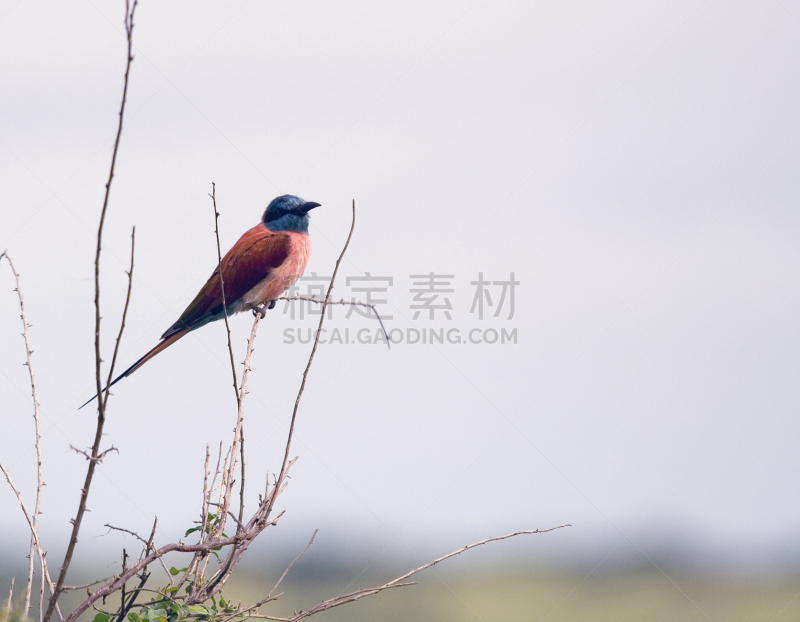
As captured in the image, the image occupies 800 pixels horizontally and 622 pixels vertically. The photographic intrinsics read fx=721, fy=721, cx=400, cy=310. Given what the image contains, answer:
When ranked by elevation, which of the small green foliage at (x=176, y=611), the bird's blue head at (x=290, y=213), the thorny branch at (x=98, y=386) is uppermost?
the bird's blue head at (x=290, y=213)

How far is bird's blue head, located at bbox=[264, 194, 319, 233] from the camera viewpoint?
514cm

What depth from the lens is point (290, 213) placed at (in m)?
5.16

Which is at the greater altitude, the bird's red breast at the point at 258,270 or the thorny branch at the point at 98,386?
the bird's red breast at the point at 258,270

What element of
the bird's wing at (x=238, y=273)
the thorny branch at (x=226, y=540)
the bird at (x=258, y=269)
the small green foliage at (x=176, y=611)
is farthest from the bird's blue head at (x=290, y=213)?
the small green foliage at (x=176, y=611)

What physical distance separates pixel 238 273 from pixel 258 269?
133 millimetres

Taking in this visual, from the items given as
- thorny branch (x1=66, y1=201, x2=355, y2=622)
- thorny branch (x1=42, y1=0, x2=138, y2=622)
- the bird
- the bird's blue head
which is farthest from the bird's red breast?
thorny branch (x1=42, y1=0, x2=138, y2=622)

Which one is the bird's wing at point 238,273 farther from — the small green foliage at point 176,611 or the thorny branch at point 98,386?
the thorny branch at point 98,386

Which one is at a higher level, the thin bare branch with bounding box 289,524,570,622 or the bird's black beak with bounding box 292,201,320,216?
the bird's black beak with bounding box 292,201,320,216

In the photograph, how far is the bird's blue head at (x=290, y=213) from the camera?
514 cm

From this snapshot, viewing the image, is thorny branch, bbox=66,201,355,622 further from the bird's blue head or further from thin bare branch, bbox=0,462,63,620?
the bird's blue head

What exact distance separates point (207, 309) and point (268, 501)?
265 cm

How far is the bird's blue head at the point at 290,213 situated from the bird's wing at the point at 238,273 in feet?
0.39

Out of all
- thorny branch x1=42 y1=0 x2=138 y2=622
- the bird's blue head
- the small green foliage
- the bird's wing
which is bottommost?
the small green foliage

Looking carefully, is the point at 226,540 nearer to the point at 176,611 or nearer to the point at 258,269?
the point at 176,611
